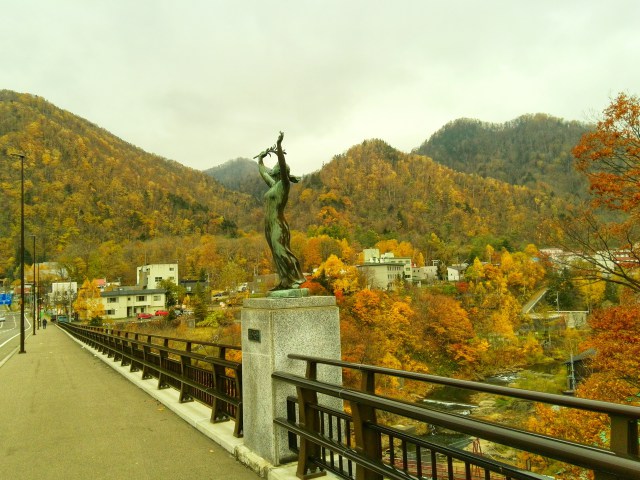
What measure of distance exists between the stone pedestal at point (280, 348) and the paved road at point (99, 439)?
478 mm

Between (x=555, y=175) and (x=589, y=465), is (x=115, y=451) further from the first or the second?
(x=555, y=175)

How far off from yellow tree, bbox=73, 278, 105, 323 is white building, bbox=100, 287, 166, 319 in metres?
4.08

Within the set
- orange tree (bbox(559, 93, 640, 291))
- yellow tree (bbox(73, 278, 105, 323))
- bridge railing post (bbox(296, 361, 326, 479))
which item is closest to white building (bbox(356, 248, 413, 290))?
yellow tree (bbox(73, 278, 105, 323))

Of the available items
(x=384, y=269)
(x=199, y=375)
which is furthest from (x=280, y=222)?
(x=384, y=269)

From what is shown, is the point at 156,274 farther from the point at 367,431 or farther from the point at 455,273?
the point at 367,431

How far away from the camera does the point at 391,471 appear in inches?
121

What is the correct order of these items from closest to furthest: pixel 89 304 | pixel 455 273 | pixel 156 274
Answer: pixel 89 304, pixel 156 274, pixel 455 273

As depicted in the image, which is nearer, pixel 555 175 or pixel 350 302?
pixel 350 302

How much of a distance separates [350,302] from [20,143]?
151 meters

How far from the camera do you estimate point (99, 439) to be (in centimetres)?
653

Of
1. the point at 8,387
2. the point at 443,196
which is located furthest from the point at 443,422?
the point at 443,196

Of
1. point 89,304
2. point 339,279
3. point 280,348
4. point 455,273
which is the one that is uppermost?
point 280,348

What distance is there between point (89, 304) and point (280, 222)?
2771 inches

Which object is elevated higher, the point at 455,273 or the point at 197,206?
the point at 197,206
